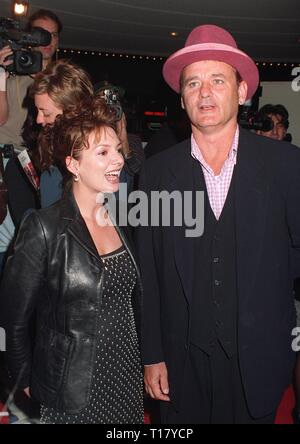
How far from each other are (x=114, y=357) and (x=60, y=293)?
330 millimetres

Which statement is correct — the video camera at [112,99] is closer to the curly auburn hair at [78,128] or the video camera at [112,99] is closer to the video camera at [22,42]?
the curly auburn hair at [78,128]

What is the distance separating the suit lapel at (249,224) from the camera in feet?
5.50

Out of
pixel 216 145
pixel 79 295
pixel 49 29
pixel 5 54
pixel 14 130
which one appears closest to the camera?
pixel 79 295

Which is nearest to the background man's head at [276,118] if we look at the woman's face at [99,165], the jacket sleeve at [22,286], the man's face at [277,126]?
the man's face at [277,126]

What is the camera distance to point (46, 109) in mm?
2172

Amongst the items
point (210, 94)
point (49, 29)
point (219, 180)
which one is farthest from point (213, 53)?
point (49, 29)

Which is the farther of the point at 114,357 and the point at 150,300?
the point at 150,300

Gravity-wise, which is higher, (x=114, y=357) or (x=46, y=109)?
(x=46, y=109)

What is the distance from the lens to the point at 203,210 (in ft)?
5.85

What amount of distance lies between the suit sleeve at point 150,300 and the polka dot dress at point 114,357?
0.24ft

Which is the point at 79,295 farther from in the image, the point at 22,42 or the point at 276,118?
the point at 276,118

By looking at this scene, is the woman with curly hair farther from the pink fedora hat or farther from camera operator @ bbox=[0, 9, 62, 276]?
camera operator @ bbox=[0, 9, 62, 276]

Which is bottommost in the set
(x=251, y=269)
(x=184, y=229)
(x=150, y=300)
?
(x=150, y=300)

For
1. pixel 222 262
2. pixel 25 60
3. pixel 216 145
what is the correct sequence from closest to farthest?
pixel 222 262 → pixel 216 145 → pixel 25 60
